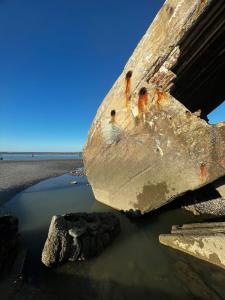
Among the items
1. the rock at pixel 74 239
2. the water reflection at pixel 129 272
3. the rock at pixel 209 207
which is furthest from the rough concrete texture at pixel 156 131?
the rock at pixel 209 207

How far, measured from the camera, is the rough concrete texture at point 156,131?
3.76m

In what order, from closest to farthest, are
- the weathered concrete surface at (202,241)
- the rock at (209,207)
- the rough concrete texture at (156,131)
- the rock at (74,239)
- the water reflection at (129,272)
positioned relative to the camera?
the water reflection at (129,272) → the weathered concrete surface at (202,241) → the rock at (74,239) → the rough concrete texture at (156,131) → the rock at (209,207)

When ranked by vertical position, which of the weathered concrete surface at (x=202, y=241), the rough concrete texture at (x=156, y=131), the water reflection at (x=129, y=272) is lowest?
the water reflection at (x=129, y=272)

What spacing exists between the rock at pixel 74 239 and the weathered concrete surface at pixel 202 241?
1186mm

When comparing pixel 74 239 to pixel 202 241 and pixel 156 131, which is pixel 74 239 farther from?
pixel 156 131

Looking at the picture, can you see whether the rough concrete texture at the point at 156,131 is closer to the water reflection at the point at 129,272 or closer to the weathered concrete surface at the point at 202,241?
the weathered concrete surface at the point at 202,241

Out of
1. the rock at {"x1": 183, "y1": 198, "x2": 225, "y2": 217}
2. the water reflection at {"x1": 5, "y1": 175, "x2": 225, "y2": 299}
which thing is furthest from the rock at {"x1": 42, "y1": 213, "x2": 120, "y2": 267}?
the rock at {"x1": 183, "y1": 198, "x2": 225, "y2": 217}

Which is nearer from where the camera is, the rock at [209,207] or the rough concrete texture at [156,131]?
the rough concrete texture at [156,131]

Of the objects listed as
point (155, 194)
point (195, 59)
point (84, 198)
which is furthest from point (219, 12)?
point (84, 198)

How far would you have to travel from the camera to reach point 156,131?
175 inches

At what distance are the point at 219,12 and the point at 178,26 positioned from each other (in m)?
0.62

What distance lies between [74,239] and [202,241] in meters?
2.03

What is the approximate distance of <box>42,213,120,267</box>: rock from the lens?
3.60 metres

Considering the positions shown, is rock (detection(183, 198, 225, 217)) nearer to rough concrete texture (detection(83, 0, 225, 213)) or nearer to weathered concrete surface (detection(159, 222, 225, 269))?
weathered concrete surface (detection(159, 222, 225, 269))
